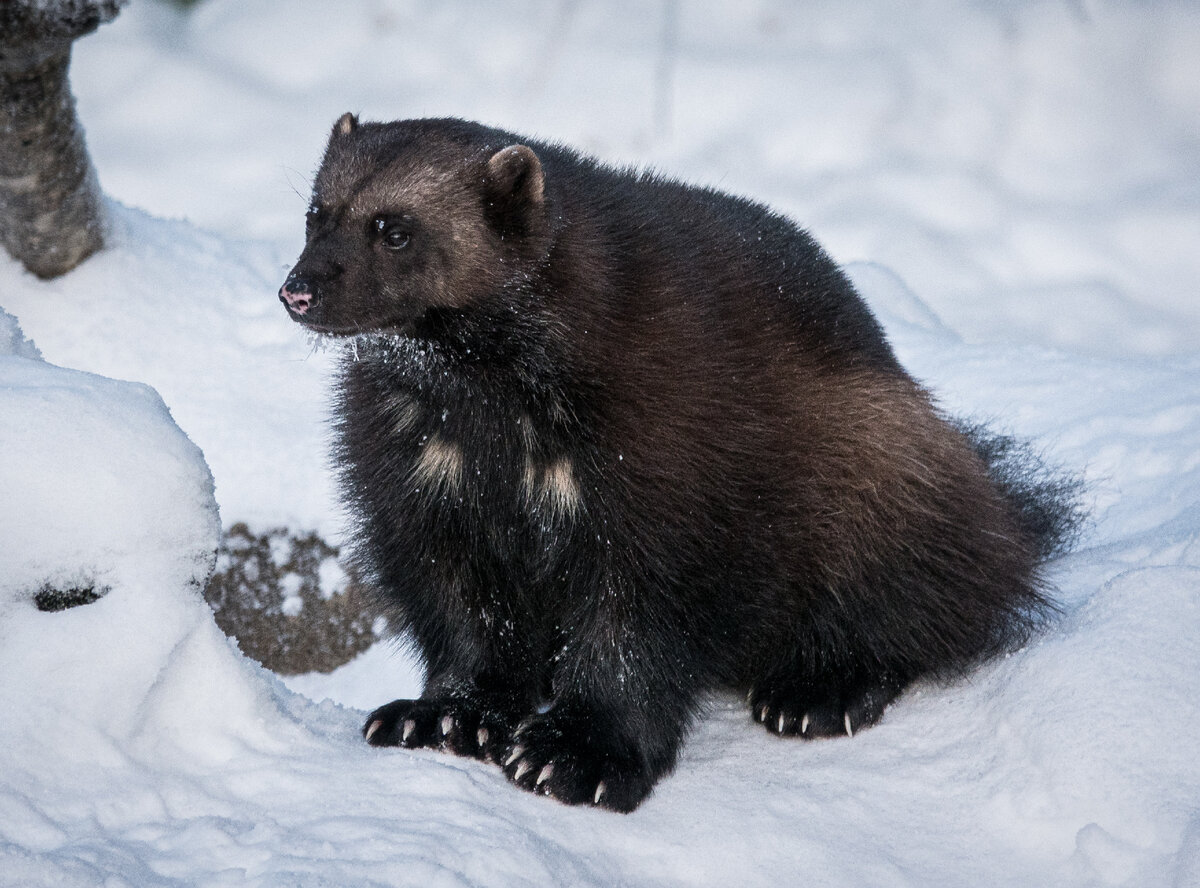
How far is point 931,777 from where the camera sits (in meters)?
2.22

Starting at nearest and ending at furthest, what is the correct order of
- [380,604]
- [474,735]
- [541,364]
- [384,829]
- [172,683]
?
[384,829], [172,683], [541,364], [474,735], [380,604]

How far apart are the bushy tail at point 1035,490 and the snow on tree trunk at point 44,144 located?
2346 millimetres

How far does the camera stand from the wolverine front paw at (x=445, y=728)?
2318mm

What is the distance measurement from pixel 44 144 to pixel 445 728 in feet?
7.52

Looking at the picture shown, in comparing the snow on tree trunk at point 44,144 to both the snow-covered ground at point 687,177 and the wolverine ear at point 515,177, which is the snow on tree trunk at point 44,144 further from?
the wolverine ear at point 515,177

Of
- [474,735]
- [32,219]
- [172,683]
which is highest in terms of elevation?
[172,683]

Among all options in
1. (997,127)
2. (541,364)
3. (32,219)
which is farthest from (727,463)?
(997,127)

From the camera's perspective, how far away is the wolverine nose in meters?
2.06

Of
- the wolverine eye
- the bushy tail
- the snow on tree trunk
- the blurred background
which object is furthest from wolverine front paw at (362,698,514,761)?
the blurred background

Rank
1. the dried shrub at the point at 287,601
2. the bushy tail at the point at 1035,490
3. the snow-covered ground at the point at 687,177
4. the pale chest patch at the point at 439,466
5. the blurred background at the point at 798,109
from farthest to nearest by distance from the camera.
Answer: the blurred background at the point at 798,109
the dried shrub at the point at 287,601
the bushy tail at the point at 1035,490
the pale chest patch at the point at 439,466
the snow-covered ground at the point at 687,177

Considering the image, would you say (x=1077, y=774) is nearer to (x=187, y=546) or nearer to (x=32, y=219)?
(x=187, y=546)

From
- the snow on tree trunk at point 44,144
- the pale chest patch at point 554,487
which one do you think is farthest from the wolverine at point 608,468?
the snow on tree trunk at point 44,144

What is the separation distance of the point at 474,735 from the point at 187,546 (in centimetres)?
62

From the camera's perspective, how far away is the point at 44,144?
144 inches
